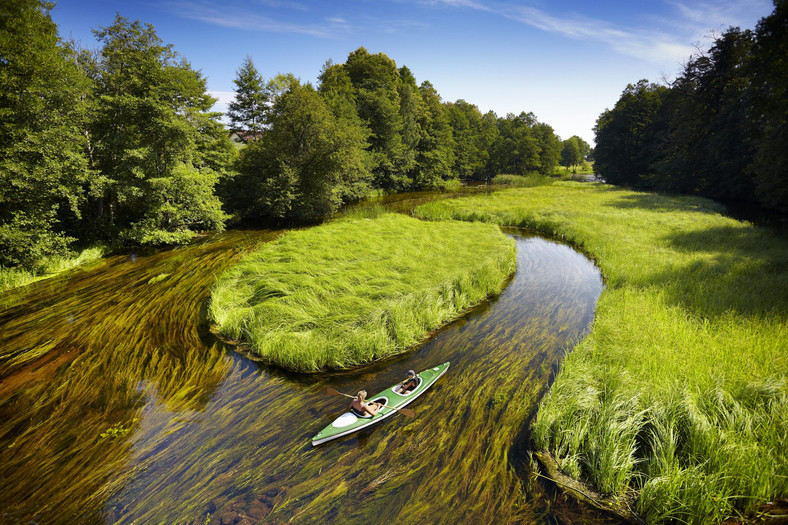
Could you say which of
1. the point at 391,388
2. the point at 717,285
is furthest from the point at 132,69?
the point at 717,285

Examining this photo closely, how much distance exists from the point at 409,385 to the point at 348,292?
15.5 ft

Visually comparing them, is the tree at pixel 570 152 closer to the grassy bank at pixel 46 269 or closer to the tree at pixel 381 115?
the tree at pixel 381 115

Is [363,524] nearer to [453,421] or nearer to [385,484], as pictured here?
[385,484]

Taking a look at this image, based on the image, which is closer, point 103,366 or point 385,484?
point 385,484

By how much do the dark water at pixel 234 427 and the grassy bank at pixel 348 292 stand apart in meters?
0.64

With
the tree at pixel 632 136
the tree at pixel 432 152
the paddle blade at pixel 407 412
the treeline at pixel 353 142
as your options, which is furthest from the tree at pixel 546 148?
the paddle blade at pixel 407 412

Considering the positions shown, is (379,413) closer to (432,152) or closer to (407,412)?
(407,412)

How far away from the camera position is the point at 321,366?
25.8 ft

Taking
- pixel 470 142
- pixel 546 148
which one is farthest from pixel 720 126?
pixel 546 148

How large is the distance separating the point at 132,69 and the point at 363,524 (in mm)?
22635

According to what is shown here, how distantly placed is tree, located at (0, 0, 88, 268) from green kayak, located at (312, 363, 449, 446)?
1572 cm

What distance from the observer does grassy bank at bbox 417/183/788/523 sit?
424 cm

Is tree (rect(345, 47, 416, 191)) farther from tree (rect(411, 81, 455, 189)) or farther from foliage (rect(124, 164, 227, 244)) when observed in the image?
foliage (rect(124, 164, 227, 244))

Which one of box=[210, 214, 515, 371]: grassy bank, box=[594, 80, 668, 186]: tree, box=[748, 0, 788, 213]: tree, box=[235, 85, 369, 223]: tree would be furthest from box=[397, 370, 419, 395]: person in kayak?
box=[594, 80, 668, 186]: tree
